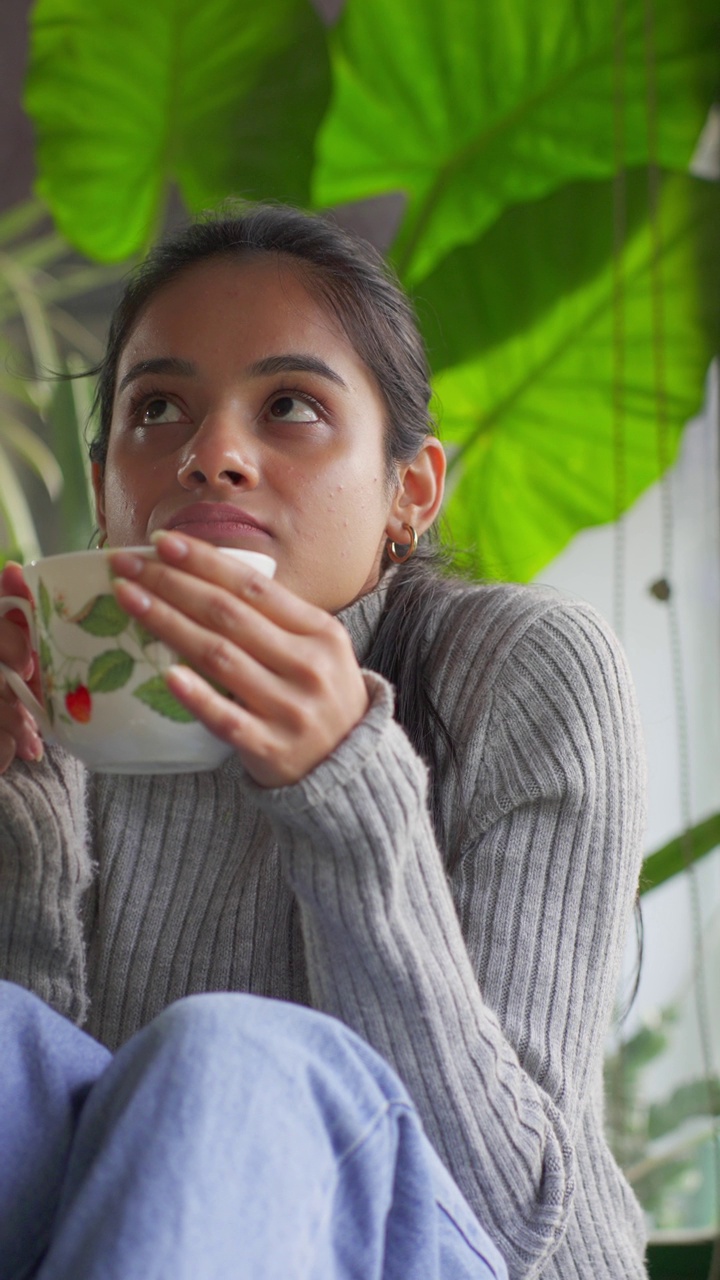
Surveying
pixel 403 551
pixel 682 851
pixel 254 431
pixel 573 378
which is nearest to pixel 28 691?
pixel 254 431

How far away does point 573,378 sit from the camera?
1.70m

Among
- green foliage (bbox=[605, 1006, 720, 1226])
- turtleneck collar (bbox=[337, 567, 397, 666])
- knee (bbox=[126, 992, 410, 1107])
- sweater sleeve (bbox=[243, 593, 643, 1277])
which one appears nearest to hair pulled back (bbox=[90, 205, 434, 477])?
turtleneck collar (bbox=[337, 567, 397, 666])

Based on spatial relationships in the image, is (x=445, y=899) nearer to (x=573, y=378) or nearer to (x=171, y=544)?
(x=171, y=544)

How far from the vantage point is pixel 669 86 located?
168 cm

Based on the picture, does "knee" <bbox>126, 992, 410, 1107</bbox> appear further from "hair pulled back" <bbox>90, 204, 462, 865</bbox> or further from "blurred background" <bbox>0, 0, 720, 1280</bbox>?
"blurred background" <bbox>0, 0, 720, 1280</bbox>

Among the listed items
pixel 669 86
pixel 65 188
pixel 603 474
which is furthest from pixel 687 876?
pixel 65 188

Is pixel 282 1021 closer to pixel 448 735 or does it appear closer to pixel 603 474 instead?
pixel 448 735

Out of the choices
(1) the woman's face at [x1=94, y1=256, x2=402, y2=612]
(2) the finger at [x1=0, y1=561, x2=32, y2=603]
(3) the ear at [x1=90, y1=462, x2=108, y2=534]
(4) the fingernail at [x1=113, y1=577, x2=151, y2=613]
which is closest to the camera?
(4) the fingernail at [x1=113, y1=577, x2=151, y2=613]

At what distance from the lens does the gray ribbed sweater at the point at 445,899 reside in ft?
1.88

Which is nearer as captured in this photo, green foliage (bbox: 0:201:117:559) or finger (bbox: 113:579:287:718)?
finger (bbox: 113:579:287:718)

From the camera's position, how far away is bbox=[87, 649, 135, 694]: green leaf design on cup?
54 cm

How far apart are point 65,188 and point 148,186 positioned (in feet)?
0.40

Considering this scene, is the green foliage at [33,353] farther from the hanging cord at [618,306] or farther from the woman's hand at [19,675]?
the woman's hand at [19,675]

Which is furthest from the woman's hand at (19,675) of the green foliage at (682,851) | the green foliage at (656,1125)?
the green foliage at (656,1125)
